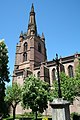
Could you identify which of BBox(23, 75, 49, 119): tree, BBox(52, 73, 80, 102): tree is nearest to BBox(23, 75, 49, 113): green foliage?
BBox(23, 75, 49, 119): tree

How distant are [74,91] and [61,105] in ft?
60.3

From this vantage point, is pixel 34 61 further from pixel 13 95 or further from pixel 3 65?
pixel 3 65

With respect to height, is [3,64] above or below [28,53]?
below

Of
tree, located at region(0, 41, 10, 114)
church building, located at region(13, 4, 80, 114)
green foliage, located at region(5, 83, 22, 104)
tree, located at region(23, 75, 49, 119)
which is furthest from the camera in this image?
church building, located at region(13, 4, 80, 114)

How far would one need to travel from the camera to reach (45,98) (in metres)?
30.3

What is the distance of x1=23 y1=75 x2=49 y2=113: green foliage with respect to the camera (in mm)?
28984

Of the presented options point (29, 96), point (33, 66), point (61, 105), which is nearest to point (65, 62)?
point (33, 66)

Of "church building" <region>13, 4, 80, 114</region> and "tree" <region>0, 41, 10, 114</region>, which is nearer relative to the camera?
"tree" <region>0, 41, 10, 114</region>

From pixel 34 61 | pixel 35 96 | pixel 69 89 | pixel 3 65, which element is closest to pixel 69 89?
pixel 69 89

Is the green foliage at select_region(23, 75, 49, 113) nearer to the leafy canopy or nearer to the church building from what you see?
the leafy canopy

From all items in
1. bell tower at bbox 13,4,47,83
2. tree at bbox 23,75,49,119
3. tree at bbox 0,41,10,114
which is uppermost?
bell tower at bbox 13,4,47,83

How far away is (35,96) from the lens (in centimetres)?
2944

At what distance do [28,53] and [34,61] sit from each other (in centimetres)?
398

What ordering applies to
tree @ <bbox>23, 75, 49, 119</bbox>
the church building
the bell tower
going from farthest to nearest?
the bell tower → the church building → tree @ <bbox>23, 75, 49, 119</bbox>
